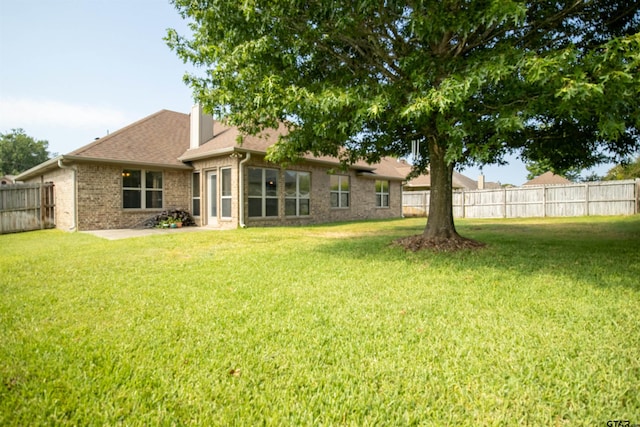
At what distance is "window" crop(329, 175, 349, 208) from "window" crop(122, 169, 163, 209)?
316 inches

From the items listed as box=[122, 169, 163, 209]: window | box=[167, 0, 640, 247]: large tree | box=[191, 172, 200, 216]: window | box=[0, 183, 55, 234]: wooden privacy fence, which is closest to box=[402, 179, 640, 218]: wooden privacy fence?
box=[167, 0, 640, 247]: large tree

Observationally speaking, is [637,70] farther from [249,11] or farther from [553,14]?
[249,11]

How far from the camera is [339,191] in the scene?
17828mm

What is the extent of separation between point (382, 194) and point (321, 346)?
752 inches

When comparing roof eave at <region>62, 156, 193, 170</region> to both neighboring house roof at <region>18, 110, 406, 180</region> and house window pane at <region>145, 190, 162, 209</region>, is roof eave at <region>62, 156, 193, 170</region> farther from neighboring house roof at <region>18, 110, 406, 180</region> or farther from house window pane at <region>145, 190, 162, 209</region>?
house window pane at <region>145, 190, 162, 209</region>

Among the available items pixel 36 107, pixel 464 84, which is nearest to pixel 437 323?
pixel 464 84

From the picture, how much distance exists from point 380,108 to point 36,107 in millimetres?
26839

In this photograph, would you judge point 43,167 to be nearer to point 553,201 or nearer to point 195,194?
point 195,194

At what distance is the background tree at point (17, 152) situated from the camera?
48.5 metres

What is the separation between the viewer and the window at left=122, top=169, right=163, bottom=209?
42.8 feet

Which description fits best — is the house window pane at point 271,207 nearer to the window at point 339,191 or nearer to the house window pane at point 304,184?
the house window pane at point 304,184

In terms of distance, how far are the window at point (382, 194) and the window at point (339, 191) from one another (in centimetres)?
331

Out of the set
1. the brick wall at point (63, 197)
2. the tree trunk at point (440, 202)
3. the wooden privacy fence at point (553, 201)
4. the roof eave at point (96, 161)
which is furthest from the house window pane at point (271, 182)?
the wooden privacy fence at point (553, 201)

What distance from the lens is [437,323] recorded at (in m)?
3.14
